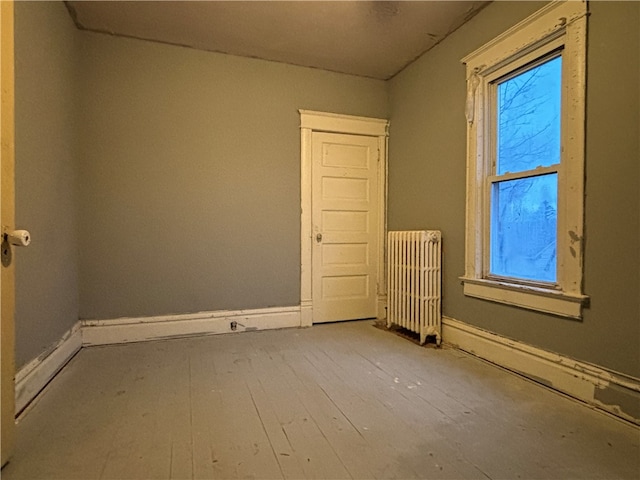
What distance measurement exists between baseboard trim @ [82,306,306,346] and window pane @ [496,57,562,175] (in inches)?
90.2

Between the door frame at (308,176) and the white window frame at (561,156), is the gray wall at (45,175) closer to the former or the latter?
the door frame at (308,176)

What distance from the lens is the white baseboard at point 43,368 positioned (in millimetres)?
1766

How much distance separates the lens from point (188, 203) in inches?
123

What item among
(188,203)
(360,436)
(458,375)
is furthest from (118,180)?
(458,375)

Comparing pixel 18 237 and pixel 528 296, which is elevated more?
pixel 18 237

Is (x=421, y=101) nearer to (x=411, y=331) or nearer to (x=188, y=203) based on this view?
(x=411, y=331)

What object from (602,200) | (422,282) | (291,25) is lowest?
(422,282)

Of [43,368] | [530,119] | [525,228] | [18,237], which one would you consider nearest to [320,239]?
[525,228]

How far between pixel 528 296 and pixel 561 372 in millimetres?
457

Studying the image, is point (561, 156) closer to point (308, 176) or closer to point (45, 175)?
point (308, 176)

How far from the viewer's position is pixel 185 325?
310 cm

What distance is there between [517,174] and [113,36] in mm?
3376

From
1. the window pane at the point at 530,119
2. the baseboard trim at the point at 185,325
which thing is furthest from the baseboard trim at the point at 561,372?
the baseboard trim at the point at 185,325

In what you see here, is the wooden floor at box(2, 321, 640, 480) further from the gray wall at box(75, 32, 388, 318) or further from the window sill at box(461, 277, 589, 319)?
the gray wall at box(75, 32, 388, 318)
